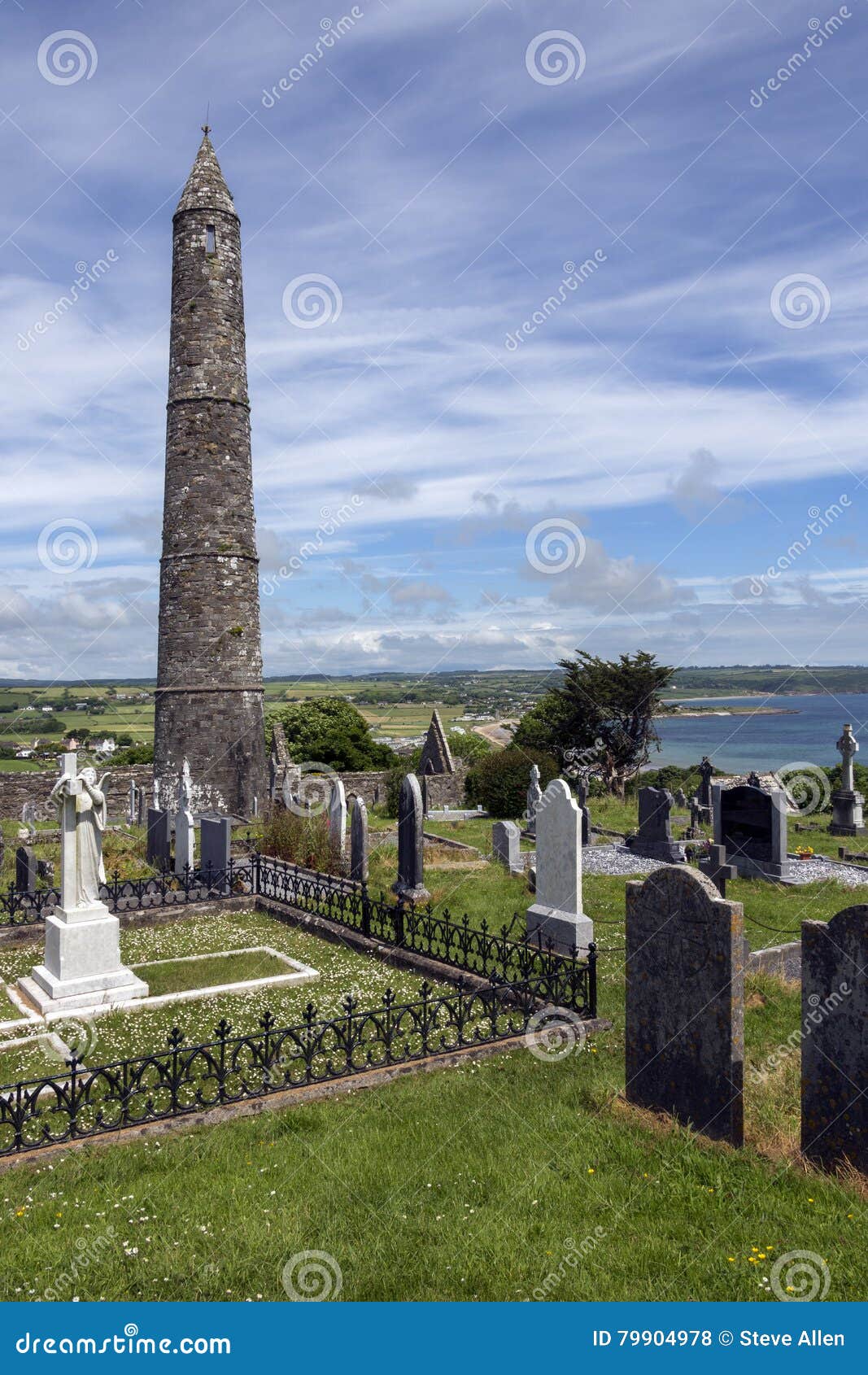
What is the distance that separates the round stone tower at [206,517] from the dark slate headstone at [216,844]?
7128 mm

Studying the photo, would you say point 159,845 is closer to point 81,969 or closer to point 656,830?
point 81,969

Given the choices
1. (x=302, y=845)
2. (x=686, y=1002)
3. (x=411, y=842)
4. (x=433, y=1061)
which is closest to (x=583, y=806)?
(x=302, y=845)

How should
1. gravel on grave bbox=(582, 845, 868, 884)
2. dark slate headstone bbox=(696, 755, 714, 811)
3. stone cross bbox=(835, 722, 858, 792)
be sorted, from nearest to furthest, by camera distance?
1. gravel on grave bbox=(582, 845, 868, 884)
2. stone cross bbox=(835, 722, 858, 792)
3. dark slate headstone bbox=(696, 755, 714, 811)

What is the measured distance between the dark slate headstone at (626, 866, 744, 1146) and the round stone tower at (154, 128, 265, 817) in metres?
19.2

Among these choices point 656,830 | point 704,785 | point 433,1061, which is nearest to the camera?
point 433,1061

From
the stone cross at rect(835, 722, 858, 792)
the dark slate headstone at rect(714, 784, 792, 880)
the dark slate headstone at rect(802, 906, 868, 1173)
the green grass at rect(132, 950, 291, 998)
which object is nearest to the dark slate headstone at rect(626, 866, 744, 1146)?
the dark slate headstone at rect(802, 906, 868, 1173)

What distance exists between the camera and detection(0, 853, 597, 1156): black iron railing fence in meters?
6.73

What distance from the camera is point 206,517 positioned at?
2403 cm

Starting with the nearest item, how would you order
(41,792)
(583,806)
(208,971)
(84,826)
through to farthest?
(84,826) < (208,971) < (583,806) < (41,792)

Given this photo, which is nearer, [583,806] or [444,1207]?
[444,1207]

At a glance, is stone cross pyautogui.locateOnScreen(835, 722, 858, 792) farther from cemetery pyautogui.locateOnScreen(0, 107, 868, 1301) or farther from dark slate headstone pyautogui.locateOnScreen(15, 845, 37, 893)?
dark slate headstone pyautogui.locateOnScreen(15, 845, 37, 893)

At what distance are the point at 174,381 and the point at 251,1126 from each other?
2206 centimetres

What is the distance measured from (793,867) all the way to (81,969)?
14.7 m

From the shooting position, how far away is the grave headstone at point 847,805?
78.2 ft
